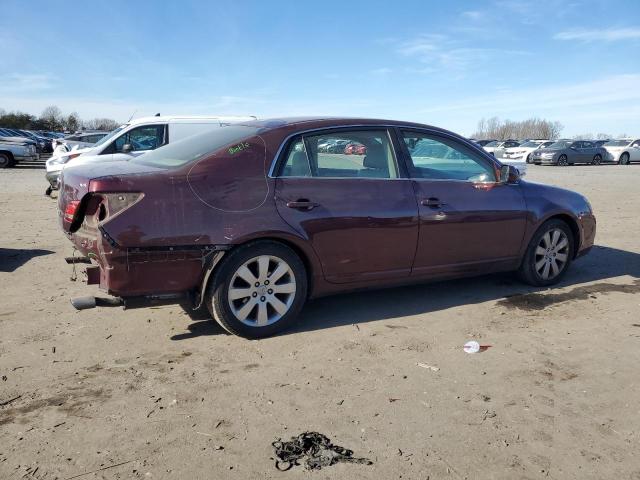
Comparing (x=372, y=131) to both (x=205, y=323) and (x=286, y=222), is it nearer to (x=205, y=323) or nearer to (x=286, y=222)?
(x=286, y=222)

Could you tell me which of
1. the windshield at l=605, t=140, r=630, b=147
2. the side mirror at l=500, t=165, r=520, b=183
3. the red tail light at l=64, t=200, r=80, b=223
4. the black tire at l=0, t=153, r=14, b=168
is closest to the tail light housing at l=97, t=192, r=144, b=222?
the red tail light at l=64, t=200, r=80, b=223

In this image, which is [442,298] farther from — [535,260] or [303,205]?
[303,205]

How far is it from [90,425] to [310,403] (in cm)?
124

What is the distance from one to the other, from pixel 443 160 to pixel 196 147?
2278 millimetres

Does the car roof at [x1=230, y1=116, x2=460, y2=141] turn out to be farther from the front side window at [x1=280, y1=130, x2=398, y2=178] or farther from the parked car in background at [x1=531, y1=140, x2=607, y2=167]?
the parked car in background at [x1=531, y1=140, x2=607, y2=167]

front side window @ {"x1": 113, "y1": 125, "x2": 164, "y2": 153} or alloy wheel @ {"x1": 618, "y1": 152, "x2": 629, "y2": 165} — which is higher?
alloy wheel @ {"x1": 618, "y1": 152, "x2": 629, "y2": 165}

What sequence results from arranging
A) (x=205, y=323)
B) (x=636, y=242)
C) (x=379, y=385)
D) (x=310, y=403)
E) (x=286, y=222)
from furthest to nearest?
(x=636, y=242) → (x=205, y=323) → (x=286, y=222) → (x=379, y=385) → (x=310, y=403)

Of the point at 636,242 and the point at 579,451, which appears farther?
the point at 636,242

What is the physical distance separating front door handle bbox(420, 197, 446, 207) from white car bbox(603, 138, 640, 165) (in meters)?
35.4

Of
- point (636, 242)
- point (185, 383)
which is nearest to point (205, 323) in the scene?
point (185, 383)

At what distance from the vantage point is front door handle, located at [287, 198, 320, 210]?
436 centimetres

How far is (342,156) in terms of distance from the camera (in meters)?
4.79

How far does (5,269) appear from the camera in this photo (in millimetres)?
6250

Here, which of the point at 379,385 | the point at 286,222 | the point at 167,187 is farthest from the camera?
the point at 286,222
